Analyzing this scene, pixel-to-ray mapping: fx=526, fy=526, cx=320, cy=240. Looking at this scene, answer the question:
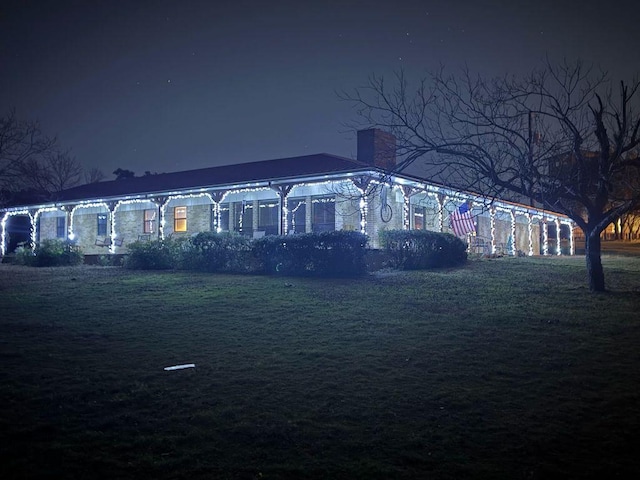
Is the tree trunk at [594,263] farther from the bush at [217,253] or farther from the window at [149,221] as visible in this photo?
the window at [149,221]

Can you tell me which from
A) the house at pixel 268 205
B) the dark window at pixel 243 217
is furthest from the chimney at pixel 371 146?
the dark window at pixel 243 217

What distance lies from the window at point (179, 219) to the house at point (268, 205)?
0.06m

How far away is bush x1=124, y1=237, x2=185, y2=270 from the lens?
650 inches

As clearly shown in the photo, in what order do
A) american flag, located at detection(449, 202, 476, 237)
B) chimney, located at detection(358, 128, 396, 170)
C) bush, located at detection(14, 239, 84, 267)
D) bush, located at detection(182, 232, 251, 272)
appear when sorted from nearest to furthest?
bush, located at detection(182, 232, 251, 272) → bush, located at detection(14, 239, 84, 267) → chimney, located at detection(358, 128, 396, 170) → american flag, located at detection(449, 202, 476, 237)

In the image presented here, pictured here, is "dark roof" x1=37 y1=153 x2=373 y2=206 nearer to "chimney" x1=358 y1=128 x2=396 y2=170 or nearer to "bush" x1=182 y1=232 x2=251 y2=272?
"chimney" x1=358 y1=128 x2=396 y2=170

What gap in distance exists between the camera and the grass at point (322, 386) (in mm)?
4215

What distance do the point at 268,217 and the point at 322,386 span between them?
1998 cm

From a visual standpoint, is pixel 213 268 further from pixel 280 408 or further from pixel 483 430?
pixel 483 430

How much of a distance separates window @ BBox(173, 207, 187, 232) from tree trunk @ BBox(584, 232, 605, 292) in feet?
66.4

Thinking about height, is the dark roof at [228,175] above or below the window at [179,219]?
above

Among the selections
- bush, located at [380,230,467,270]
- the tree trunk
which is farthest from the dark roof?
the tree trunk

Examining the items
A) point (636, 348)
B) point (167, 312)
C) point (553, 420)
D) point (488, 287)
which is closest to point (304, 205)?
point (488, 287)

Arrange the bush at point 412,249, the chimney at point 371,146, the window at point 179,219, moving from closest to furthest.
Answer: the bush at point 412,249 < the chimney at point 371,146 < the window at point 179,219

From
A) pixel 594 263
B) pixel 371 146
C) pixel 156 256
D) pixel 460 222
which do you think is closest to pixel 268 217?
pixel 371 146
